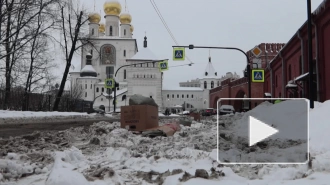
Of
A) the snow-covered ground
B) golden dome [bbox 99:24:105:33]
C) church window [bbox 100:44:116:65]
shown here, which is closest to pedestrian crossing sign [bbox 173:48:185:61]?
the snow-covered ground

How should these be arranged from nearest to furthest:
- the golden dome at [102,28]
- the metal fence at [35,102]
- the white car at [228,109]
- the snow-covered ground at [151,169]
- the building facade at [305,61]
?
Result: the snow-covered ground at [151,169] < the white car at [228,109] < the building facade at [305,61] < the metal fence at [35,102] < the golden dome at [102,28]

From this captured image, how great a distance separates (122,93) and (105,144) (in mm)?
82712

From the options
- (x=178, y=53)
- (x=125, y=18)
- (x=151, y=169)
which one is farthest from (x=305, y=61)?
(x=125, y=18)

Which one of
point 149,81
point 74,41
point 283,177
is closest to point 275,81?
point 74,41

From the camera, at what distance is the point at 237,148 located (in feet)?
19.4

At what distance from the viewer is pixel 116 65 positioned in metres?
94.1

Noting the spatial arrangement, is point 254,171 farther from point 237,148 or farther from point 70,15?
point 70,15

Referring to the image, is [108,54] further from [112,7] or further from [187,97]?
[187,97]

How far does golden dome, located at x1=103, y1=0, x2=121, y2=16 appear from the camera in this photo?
90250mm

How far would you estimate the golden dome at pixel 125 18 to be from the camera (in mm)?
92312

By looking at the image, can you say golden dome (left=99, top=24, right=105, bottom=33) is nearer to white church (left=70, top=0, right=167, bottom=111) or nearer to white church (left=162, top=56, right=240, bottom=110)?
white church (left=70, top=0, right=167, bottom=111)

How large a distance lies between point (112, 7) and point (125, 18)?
173 inches

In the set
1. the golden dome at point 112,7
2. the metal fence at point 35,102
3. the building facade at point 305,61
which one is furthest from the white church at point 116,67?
the building facade at point 305,61

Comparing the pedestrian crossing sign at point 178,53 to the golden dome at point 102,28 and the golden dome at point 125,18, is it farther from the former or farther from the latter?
the golden dome at point 102,28
